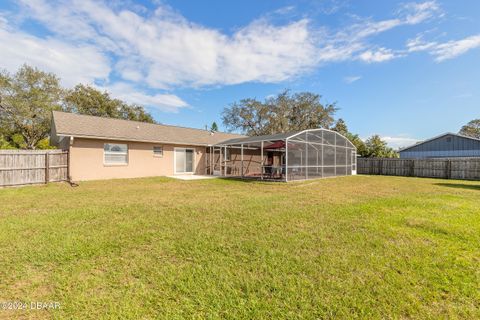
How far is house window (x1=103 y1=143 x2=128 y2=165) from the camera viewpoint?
1266cm

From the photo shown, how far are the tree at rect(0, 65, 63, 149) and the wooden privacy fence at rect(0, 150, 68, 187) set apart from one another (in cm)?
1940

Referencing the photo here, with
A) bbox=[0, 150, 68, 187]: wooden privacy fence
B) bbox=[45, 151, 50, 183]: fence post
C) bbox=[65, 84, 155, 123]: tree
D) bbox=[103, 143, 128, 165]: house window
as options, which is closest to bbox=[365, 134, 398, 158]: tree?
bbox=[103, 143, 128, 165]: house window

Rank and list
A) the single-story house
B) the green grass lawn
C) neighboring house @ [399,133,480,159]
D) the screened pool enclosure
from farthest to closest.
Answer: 1. neighboring house @ [399,133,480,159]
2. the screened pool enclosure
3. the single-story house
4. the green grass lawn

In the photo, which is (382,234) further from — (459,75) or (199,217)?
(459,75)

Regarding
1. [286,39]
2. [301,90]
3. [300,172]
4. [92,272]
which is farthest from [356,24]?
[301,90]

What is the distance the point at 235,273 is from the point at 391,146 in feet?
106

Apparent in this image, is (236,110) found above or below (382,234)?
above

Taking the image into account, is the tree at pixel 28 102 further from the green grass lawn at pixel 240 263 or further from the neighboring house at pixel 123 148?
the green grass lawn at pixel 240 263

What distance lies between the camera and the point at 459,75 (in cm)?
1259

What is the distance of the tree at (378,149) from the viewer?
27.3m

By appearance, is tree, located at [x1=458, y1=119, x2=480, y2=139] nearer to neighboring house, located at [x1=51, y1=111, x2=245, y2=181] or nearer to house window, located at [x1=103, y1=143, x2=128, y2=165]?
neighboring house, located at [x1=51, y1=111, x2=245, y2=181]

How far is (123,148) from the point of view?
43.6 feet

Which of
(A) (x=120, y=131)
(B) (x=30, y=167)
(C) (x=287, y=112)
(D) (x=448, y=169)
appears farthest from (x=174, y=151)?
(C) (x=287, y=112)

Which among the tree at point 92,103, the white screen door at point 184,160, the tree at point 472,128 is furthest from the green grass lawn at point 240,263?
the tree at point 472,128
